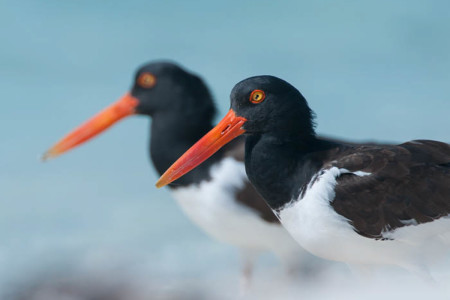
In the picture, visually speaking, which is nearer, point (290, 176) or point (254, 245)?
point (290, 176)

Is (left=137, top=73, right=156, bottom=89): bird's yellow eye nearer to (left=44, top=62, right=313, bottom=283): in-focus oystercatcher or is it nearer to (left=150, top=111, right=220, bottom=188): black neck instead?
(left=44, top=62, right=313, bottom=283): in-focus oystercatcher

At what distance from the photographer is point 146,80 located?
22.5 ft

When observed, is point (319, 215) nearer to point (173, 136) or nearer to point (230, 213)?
point (230, 213)

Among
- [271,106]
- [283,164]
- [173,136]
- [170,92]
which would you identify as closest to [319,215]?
[283,164]

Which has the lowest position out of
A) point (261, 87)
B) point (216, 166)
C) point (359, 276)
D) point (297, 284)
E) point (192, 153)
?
point (297, 284)

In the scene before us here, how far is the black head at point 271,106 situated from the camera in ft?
14.8

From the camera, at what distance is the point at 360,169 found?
176 inches

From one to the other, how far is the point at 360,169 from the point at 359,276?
726mm

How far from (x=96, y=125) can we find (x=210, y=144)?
8.70 ft

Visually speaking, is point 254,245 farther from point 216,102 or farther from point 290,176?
point 290,176

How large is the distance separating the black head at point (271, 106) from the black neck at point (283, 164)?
54 millimetres

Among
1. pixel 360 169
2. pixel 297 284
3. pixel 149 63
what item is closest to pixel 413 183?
pixel 360 169

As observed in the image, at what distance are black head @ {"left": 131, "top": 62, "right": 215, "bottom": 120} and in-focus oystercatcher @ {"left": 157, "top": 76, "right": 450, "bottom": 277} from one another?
2.00m

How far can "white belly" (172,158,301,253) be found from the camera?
19.6ft
